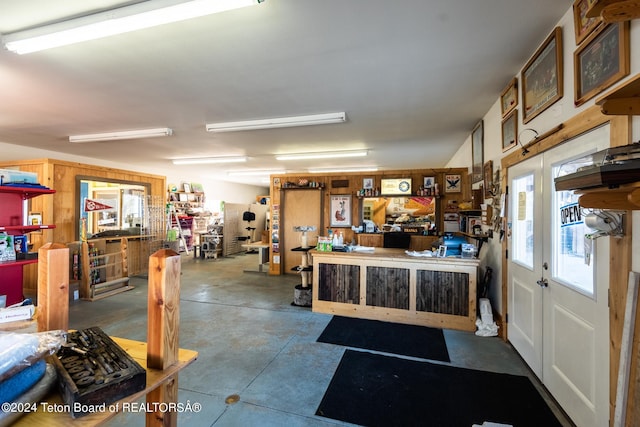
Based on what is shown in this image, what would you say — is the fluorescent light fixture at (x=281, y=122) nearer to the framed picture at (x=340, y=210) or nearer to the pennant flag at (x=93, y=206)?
the framed picture at (x=340, y=210)

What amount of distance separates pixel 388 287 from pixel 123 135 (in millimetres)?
5114

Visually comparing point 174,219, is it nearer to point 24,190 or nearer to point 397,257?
point 24,190

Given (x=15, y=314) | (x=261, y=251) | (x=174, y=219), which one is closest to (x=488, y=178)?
(x=15, y=314)

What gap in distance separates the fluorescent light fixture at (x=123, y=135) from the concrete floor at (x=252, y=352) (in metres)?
2.90

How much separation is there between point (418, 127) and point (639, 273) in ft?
11.7

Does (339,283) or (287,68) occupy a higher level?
(287,68)

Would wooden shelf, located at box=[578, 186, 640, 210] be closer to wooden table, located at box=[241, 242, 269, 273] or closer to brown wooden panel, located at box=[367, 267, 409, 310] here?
brown wooden panel, located at box=[367, 267, 409, 310]

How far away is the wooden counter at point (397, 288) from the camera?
365cm

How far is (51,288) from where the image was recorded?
3.87 feet

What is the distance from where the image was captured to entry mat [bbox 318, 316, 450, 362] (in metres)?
3.11

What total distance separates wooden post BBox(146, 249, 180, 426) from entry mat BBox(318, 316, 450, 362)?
2558 millimetres

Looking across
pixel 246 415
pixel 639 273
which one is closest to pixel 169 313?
pixel 246 415

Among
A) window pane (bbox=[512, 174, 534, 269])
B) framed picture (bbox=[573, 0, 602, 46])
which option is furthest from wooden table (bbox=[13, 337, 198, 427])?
window pane (bbox=[512, 174, 534, 269])

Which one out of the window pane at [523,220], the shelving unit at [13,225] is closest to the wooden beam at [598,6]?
the window pane at [523,220]
